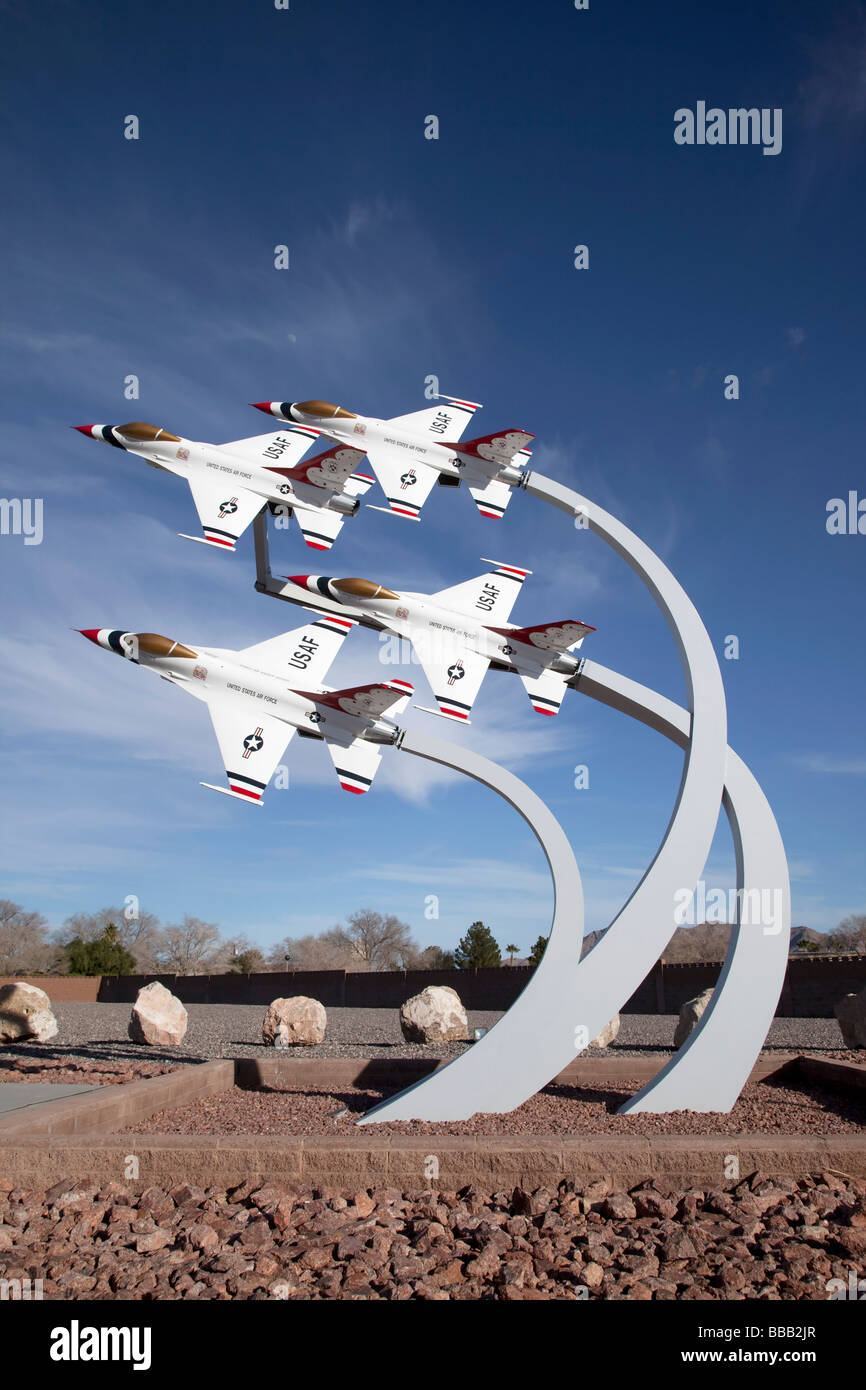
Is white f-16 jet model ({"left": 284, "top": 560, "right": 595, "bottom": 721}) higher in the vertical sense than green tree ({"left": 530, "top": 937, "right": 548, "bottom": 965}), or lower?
higher

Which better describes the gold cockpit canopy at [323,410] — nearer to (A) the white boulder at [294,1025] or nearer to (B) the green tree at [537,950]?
(A) the white boulder at [294,1025]

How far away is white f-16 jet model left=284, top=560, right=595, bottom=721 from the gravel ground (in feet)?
23.9

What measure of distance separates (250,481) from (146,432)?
2041 mm

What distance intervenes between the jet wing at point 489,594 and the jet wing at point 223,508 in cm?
308

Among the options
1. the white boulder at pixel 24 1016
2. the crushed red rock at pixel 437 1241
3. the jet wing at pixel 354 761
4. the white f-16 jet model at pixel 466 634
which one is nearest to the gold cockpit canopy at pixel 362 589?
the white f-16 jet model at pixel 466 634

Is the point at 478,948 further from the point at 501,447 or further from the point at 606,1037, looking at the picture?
the point at 501,447

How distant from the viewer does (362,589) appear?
37.5 ft

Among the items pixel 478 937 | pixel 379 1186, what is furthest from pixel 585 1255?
pixel 478 937

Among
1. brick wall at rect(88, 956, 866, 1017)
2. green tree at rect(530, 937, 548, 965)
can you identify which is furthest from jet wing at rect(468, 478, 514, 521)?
green tree at rect(530, 937, 548, 965)

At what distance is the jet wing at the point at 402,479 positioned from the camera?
40.2ft

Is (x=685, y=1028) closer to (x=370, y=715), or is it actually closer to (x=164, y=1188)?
(x=370, y=715)

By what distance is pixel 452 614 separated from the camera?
11.7 meters

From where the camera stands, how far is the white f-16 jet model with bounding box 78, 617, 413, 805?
1066 cm

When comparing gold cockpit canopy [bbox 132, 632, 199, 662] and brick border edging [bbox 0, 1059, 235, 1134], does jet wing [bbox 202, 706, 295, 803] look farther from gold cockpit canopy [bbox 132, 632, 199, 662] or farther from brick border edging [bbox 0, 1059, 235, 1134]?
brick border edging [bbox 0, 1059, 235, 1134]
